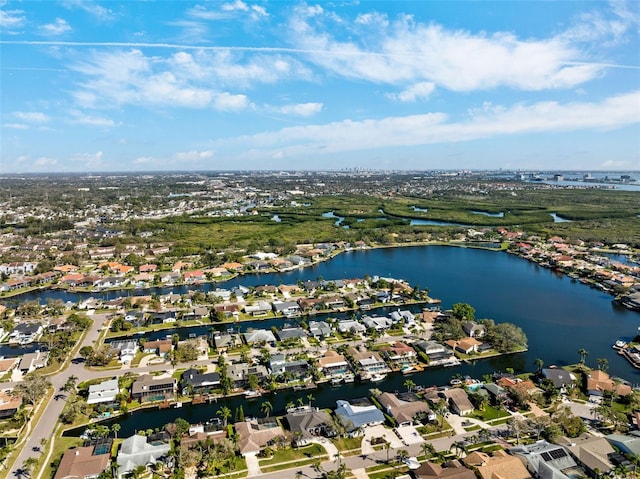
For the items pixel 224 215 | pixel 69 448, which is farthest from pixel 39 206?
pixel 69 448

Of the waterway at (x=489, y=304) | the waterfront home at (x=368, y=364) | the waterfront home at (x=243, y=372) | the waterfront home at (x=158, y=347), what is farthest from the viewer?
the waterfront home at (x=158, y=347)

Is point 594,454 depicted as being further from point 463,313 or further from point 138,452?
point 138,452

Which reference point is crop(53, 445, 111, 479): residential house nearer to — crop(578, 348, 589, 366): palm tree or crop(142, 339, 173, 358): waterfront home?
crop(142, 339, 173, 358): waterfront home

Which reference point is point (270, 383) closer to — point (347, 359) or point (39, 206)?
point (347, 359)

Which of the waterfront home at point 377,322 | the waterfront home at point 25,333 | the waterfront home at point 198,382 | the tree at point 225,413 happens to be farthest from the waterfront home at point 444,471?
the waterfront home at point 25,333

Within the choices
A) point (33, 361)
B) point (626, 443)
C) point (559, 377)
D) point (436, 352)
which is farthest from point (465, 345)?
point (33, 361)

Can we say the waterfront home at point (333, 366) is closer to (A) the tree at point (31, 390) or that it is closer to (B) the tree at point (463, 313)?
(B) the tree at point (463, 313)
